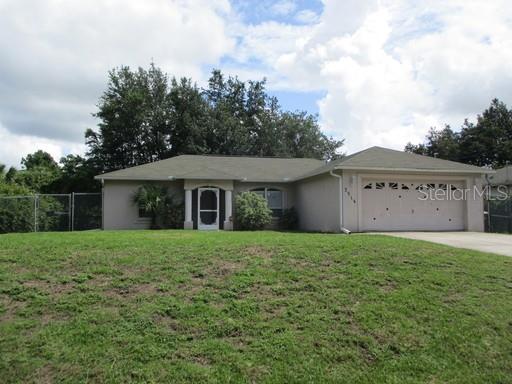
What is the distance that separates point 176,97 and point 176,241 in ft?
94.0

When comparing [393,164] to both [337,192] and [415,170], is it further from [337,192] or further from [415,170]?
[337,192]

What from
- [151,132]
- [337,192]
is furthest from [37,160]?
[337,192]

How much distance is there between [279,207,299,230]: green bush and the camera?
2108 centimetres

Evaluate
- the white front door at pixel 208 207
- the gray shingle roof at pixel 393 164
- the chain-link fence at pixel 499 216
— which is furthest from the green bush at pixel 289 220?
the chain-link fence at pixel 499 216

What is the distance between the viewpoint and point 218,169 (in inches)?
850

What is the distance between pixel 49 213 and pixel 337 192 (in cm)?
1282

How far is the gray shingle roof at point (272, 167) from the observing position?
17.1 metres

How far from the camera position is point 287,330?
18.1ft

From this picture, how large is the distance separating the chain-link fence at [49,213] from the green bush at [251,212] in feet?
24.0

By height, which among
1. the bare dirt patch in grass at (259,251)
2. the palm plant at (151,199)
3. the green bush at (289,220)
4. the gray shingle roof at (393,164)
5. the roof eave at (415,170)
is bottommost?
the bare dirt patch in grass at (259,251)

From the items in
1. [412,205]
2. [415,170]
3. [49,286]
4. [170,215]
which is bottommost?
[49,286]

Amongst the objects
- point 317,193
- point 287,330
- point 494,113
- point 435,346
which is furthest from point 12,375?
point 494,113

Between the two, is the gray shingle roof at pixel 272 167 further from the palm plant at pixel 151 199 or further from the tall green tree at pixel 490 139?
the tall green tree at pixel 490 139

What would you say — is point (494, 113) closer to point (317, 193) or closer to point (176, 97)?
point (176, 97)
